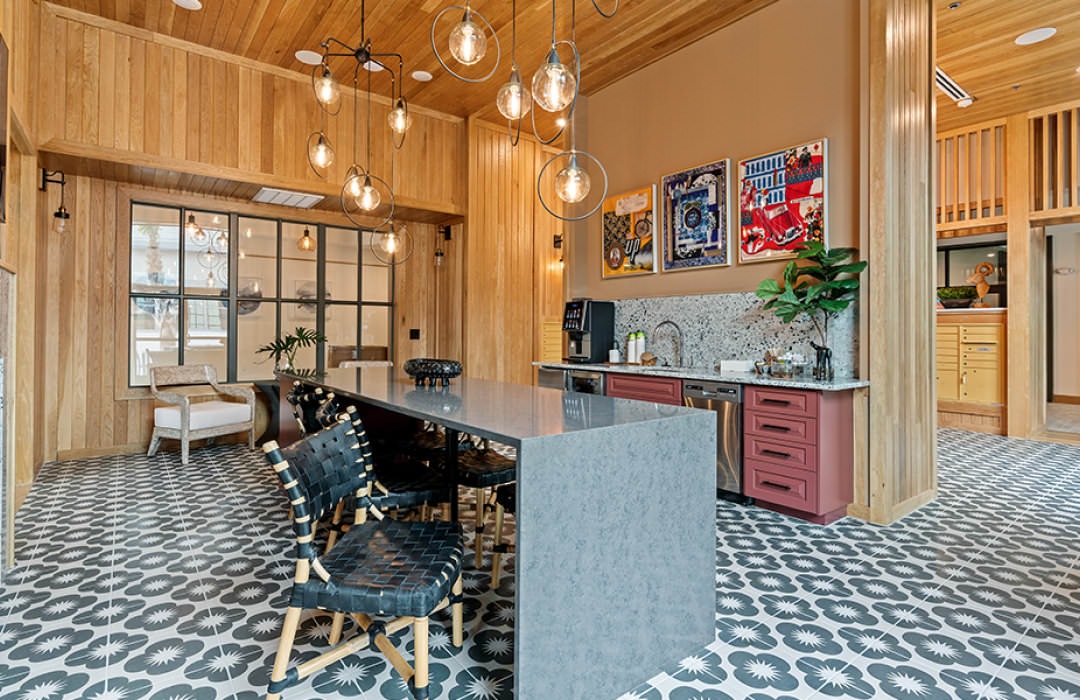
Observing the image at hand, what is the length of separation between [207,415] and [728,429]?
4698 millimetres

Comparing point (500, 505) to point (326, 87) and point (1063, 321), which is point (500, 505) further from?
point (1063, 321)

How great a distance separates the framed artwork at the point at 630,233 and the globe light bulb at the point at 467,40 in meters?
3.02

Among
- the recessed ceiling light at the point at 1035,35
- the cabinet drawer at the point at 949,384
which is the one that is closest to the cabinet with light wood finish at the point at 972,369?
the cabinet drawer at the point at 949,384

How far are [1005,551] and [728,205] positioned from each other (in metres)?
2.96

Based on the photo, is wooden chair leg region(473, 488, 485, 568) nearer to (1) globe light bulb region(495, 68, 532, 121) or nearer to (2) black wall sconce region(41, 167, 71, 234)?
(1) globe light bulb region(495, 68, 532, 121)

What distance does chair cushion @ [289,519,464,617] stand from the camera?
158 centimetres

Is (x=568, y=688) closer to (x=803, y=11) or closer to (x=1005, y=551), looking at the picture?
(x=1005, y=551)

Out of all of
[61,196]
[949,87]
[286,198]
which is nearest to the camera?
[61,196]

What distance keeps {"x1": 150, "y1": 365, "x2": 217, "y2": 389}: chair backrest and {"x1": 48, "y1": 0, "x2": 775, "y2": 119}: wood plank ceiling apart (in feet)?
9.98

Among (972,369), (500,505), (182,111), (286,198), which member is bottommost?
(500,505)

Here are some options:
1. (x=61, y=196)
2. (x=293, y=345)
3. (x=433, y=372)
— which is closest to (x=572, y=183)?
(x=433, y=372)

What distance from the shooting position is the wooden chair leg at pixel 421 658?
5.32 ft

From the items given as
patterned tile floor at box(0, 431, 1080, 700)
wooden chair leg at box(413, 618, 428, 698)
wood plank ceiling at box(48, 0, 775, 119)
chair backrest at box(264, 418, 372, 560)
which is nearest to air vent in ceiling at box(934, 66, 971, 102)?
wood plank ceiling at box(48, 0, 775, 119)

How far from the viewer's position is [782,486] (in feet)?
12.0
